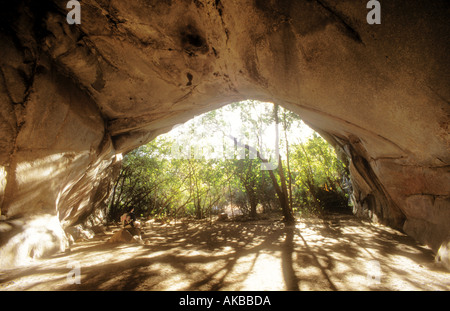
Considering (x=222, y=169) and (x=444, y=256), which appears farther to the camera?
(x=222, y=169)

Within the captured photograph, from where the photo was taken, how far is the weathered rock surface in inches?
→ 99.8

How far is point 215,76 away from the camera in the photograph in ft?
15.7

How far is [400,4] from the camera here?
7.18ft

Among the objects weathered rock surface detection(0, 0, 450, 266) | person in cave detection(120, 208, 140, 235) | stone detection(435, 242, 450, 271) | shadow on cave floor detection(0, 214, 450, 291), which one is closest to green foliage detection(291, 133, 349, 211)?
weathered rock surface detection(0, 0, 450, 266)

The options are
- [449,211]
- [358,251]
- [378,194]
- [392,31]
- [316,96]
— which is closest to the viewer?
[392,31]

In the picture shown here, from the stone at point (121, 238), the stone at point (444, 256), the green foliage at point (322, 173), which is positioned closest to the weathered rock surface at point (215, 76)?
the stone at point (444, 256)

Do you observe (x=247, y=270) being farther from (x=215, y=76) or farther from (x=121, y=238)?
(x=215, y=76)

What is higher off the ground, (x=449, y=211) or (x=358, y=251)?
(x=449, y=211)

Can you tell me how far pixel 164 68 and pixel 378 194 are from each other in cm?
796

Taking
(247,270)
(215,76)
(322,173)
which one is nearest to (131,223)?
(247,270)

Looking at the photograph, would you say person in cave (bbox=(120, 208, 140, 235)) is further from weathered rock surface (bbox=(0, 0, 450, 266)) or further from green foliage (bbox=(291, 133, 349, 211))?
green foliage (bbox=(291, 133, 349, 211))

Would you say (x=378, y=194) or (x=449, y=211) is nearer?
(x=449, y=211)

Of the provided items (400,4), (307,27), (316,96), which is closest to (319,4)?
(307,27)
